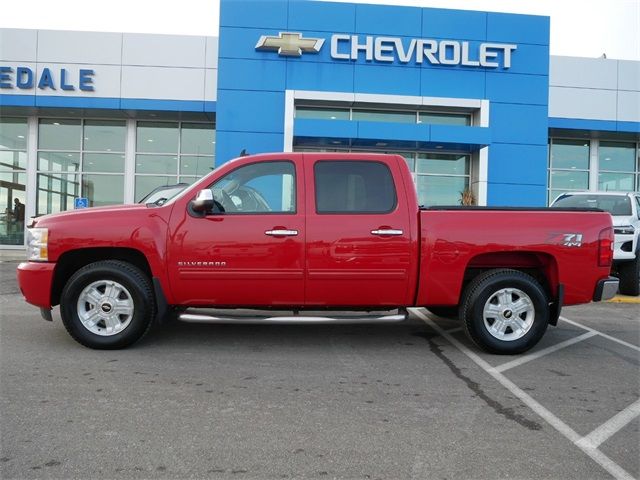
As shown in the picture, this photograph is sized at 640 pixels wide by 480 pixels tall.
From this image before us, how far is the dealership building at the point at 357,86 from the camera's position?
15703 mm

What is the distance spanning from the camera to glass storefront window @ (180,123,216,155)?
18.3 metres

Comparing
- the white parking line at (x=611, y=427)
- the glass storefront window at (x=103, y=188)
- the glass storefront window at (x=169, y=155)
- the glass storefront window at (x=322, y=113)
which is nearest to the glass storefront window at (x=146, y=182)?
the glass storefront window at (x=169, y=155)

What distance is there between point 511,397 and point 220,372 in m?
2.37

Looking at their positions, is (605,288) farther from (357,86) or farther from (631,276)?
(357,86)

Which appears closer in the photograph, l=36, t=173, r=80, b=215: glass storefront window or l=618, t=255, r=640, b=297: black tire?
l=618, t=255, r=640, b=297: black tire

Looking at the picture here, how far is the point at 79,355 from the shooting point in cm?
471

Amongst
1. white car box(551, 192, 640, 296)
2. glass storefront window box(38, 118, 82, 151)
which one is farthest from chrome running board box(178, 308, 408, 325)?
glass storefront window box(38, 118, 82, 151)

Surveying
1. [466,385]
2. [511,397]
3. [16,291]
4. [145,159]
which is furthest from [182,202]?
[145,159]

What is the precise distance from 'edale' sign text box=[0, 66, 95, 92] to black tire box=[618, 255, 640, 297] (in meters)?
15.8

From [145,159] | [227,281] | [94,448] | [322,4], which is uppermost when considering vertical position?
[322,4]

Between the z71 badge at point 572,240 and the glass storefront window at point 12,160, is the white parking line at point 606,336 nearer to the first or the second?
the z71 badge at point 572,240

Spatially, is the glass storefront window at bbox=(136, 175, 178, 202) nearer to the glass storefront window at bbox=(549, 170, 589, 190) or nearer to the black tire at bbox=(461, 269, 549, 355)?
the glass storefront window at bbox=(549, 170, 589, 190)

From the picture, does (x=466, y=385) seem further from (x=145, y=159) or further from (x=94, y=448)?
(x=145, y=159)

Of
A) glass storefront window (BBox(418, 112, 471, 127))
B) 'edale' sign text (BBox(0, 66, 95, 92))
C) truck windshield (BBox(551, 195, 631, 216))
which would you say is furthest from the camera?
glass storefront window (BBox(418, 112, 471, 127))
